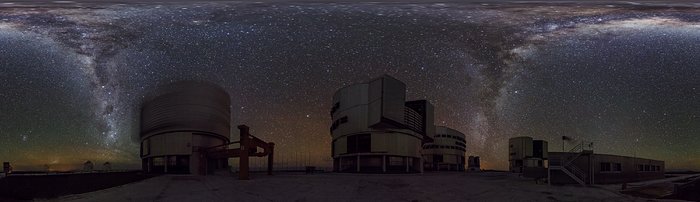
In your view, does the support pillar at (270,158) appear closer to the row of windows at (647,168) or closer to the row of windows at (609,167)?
the row of windows at (609,167)

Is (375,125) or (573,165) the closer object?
(573,165)

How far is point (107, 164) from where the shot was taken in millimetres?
5695

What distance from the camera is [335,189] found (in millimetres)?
6203

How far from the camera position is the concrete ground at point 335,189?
5.82 metres

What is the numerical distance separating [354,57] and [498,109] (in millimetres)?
2038

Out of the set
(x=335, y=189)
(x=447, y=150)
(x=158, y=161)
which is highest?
(x=447, y=150)

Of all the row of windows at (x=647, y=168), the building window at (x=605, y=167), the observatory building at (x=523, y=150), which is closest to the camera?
the observatory building at (x=523, y=150)

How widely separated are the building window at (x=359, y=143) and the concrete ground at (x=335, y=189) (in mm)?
367

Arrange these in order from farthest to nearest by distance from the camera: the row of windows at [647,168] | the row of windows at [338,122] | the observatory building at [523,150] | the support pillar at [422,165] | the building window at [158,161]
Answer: the support pillar at [422,165] < the row of windows at [647,168] < the observatory building at [523,150] < the row of windows at [338,122] < the building window at [158,161]

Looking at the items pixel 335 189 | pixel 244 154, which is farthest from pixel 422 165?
pixel 244 154

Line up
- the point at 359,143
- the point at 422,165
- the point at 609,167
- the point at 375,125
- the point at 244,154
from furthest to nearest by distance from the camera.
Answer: the point at 422,165 → the point at 375,125 → the point at 609,167 → the point at 359,143 → the point at 244,154

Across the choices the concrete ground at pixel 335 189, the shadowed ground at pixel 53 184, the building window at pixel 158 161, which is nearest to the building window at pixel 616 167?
the concrete ground at pixel 335 189

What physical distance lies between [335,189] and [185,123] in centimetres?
233

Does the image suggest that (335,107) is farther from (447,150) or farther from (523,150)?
(523,150)
